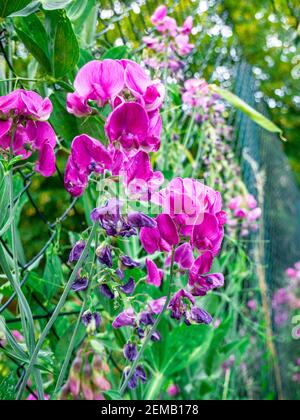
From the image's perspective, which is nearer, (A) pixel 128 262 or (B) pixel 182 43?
(A) pixel 128 262

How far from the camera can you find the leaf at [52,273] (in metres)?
0.88

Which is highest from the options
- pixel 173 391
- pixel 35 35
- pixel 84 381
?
pixel 35 35

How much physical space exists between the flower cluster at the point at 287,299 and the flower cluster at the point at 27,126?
9.12 ft

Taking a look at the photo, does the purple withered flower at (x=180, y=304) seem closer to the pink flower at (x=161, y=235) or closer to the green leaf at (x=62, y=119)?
the pink flower at (x=161, y=235)

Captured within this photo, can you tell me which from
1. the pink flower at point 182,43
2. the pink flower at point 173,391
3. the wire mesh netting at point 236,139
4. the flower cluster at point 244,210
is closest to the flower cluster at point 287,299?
the wire mesh netting at point 236,139

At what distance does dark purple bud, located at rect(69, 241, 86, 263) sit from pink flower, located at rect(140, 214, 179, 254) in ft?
0.22

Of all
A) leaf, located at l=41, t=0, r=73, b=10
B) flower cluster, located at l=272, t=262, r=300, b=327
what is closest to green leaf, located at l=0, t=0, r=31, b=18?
leaf, located at l=41, t=0, r=73, b=10

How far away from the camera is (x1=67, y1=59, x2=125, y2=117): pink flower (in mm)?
532

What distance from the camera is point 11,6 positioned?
24.6 inches

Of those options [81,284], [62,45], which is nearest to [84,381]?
[81,284]

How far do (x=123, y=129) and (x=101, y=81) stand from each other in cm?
6

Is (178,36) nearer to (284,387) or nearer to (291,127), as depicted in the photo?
(284,387)

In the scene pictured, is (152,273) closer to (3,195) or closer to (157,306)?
(157,306)
